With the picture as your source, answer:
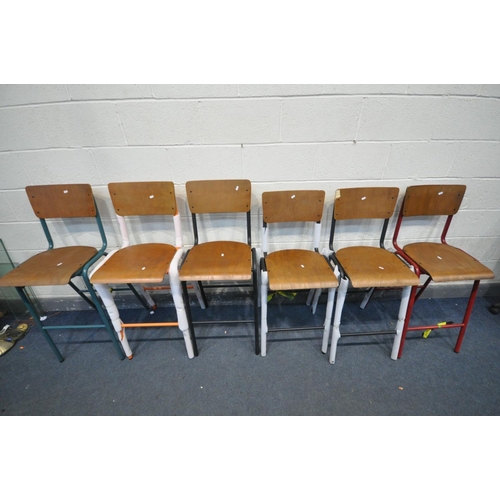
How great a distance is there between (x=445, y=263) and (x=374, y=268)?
A: 1.39 feet

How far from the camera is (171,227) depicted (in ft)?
5.35

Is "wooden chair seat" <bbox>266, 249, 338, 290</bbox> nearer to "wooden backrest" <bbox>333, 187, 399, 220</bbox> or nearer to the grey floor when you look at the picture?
"wooden backrest" <bbox>333, 187, 399, 220</bbox>

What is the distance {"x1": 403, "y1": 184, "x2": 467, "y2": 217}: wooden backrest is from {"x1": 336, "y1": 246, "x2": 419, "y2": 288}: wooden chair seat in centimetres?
35

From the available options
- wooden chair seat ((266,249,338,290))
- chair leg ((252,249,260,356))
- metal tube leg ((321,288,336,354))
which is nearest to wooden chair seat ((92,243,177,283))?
chair leg ((252,249,260,356))

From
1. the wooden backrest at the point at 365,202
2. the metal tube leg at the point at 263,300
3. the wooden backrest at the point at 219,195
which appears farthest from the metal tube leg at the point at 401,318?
the wooden backrest at the point at 219,195

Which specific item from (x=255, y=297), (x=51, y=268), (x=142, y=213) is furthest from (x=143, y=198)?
(x=255, y=297)

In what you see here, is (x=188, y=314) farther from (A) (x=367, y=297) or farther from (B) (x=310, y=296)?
(A) (x=367, y=297)

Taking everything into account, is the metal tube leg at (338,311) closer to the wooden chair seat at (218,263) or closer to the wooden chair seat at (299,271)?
the wooden chair seat at (299,271)

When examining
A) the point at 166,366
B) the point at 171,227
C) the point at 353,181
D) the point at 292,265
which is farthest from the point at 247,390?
the point at 353,181

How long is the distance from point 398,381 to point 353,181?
120 cm

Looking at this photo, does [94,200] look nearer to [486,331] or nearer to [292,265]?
[292,265]

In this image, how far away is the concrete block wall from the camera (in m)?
1.27

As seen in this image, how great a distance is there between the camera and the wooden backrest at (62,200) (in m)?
1.40

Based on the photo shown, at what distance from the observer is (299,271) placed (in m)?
1.24
